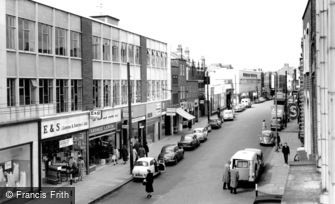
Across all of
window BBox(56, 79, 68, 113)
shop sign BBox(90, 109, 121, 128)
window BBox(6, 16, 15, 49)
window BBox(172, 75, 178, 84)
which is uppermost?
window BBox(6, 16, 15, 49)

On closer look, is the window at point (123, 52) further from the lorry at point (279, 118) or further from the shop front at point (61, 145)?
the lorry at point (279, 118)

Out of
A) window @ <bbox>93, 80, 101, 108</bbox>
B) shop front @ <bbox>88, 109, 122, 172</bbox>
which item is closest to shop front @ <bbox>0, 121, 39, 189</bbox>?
shop front @ <bbox>88, 109, 122, 172</bbox>

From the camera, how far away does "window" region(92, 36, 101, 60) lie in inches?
1333

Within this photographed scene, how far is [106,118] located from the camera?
34875mm

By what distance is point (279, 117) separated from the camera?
58781 mm

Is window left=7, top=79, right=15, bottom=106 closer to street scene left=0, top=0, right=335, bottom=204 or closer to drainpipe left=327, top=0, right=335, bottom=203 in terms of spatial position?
street scene left=0, top=0, right=335, bottom=204

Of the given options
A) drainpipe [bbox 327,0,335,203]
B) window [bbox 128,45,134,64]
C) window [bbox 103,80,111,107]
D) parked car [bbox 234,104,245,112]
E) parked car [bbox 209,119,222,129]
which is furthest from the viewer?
parked car [bbox 234,104,245,112]

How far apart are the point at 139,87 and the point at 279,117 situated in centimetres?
2253

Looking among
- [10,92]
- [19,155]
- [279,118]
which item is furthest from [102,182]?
[279,118]

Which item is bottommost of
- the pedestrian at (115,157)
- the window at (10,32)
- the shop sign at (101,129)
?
the pedestrian at (115,157)

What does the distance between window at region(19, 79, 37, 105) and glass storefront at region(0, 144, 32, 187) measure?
2511 mm

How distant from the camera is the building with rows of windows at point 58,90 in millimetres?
23469

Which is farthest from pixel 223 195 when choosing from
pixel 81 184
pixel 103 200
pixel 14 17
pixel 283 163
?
pixel 14 17

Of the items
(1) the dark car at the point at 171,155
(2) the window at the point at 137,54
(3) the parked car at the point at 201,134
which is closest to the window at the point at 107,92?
(1) the dark car at the point at 171,155
